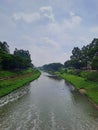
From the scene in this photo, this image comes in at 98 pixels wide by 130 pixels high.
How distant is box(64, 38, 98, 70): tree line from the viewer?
254 feet

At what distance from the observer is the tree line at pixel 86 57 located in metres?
77.5

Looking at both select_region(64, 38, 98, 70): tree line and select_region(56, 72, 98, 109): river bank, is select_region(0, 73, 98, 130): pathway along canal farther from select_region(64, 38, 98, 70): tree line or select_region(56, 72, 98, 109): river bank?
select_region(64, 38, 98, 70): tree line

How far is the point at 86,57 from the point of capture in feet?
387

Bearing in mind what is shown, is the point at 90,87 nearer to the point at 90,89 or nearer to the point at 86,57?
the point at 90,89

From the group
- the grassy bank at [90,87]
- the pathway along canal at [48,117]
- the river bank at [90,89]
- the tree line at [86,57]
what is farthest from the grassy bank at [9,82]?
the tree line at [86,57]

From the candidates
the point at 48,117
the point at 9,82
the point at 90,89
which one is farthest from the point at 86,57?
the point at 48,117

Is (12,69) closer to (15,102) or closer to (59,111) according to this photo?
(15,102)

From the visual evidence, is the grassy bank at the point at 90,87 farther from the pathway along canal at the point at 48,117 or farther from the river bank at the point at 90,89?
the pathway along canal at the point at 48,117

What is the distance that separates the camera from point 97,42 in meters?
96.0

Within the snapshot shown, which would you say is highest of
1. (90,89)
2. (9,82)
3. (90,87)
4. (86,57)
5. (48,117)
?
(86,57)

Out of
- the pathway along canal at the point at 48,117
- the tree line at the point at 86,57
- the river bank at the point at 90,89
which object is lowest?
the pathway along canal at the point at 48,117

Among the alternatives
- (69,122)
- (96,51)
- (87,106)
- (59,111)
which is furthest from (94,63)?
(69,122)

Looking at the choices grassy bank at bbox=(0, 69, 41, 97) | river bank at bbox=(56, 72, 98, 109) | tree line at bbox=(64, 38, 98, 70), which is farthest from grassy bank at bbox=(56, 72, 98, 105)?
grassy bank at bbox=(0, 69, 41, 97)

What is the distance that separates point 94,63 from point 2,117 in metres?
50.4
